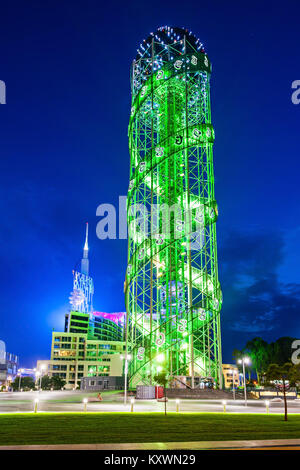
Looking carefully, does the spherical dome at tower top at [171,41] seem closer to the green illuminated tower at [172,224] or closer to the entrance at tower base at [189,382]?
the green illuminated tower at [172,224]

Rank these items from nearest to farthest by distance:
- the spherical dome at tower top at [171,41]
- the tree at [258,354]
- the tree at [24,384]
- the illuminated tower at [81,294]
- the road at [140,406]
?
1. the road at [140,406]
2. the spherical dome at tower top at [171,41]
3. the tree at [258,354]
4. the tree at [24,384]
5. the illuminated tower at [81,294]

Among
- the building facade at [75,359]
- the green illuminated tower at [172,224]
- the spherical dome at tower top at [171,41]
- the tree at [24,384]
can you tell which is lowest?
the tree at [24,384]

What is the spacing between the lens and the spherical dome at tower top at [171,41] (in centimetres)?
5575

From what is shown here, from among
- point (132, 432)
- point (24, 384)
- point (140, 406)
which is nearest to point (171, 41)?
point (140, 406)

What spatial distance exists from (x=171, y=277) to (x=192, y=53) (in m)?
30.8

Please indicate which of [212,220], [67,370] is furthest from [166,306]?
[67,370]

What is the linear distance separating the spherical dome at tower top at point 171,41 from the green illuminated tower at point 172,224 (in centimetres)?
14

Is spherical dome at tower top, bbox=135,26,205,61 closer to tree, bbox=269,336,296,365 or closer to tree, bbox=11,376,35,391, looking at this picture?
tree, bbox=269,336,296,365

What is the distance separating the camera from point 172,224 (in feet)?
171

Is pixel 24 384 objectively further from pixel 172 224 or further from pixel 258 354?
pixel 172 224

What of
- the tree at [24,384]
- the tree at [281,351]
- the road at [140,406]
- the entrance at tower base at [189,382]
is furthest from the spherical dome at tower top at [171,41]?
the tree at [24,384]

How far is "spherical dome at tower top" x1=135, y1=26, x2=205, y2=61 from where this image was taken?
55.8m
